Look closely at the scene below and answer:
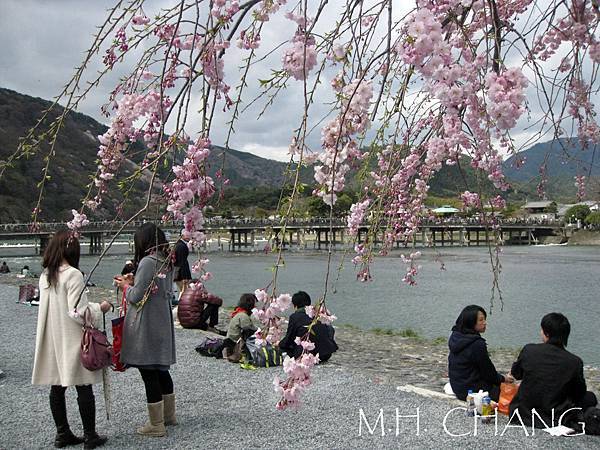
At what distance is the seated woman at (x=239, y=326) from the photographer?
6250 mm

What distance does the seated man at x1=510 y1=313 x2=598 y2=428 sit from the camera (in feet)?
13.2

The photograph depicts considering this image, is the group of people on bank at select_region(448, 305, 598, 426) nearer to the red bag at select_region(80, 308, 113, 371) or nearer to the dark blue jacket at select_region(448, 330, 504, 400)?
the dark blue jacket at select_region(448, 330, 504, 400)

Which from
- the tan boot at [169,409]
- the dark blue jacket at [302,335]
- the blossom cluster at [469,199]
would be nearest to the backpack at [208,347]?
the dark blue jacket at [302,335]

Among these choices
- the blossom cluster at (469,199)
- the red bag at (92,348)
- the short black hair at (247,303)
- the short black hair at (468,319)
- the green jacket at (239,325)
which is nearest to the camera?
the blossom cluster at (469,199)

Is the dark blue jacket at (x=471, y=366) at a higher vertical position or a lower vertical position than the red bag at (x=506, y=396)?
higher

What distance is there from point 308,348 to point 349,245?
2.64 ft

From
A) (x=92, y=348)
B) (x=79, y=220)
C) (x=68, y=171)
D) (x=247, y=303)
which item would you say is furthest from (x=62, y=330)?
(x=68, y=171)

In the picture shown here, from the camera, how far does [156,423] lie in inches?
149

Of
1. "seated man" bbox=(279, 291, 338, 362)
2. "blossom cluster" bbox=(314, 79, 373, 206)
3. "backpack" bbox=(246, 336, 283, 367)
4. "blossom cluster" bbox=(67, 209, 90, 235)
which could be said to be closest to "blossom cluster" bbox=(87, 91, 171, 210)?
"blossom cluster" bbox=(67, 209, 90, 235)

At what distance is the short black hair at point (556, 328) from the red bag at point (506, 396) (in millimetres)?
533

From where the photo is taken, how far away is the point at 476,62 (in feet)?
5.79

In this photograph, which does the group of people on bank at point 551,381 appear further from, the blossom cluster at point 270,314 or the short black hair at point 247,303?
the short black hair at point 247,303

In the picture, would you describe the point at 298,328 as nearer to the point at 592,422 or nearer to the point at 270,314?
the point at 592,422

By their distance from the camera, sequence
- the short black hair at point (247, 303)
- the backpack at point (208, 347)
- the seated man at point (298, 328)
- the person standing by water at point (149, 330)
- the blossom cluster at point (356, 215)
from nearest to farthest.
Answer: the blossom cluster at point (356, 215), the person standing by water at point (149, 330), the seated man at point (298, 328), the short black hair at point (247, 303), the backpack at point (208, 347)
